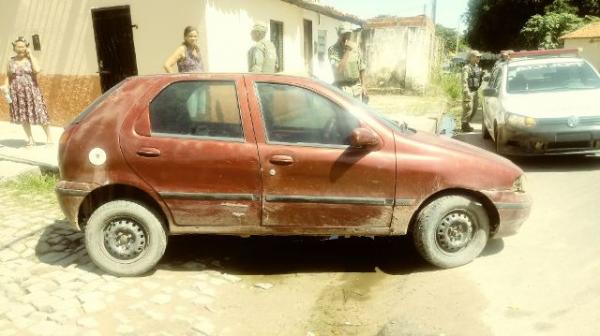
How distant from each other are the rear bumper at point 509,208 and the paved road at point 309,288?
30cm

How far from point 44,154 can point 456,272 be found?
643 centimetres

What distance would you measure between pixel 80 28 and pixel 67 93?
1.38 meters

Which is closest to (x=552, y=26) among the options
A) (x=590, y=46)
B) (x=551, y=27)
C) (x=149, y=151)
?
(x=551, y=27)

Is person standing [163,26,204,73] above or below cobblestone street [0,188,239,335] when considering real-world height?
above

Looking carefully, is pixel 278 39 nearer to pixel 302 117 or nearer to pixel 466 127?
pixel 466 127

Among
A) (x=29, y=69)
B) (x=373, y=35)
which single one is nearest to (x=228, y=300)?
(x=29, y=69)

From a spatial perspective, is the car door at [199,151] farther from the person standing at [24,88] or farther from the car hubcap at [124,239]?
the person standing at [24,88]

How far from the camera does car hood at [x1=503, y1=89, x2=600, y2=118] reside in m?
6.64

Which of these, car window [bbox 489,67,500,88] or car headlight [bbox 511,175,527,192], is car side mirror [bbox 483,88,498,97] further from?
car headlight [bbox 511,175,527,192]

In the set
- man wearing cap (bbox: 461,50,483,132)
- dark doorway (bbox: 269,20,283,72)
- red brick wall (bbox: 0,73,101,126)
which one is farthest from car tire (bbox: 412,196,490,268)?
dark doorway (bbox: 269,20,283,72)

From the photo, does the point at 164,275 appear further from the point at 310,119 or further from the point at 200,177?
the point at 310,119

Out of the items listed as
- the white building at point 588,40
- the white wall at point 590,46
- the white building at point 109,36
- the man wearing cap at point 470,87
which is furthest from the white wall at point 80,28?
the white wall at point 590,46

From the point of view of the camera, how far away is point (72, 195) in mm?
3896

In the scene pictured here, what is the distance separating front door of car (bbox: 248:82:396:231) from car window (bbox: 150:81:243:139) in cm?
20
